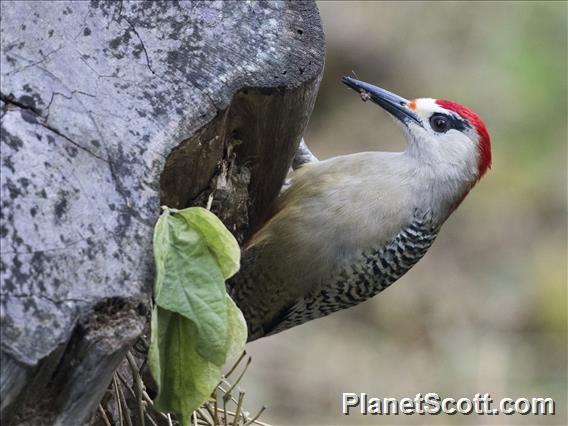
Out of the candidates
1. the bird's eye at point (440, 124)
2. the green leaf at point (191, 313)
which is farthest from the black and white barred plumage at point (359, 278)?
the green leaf at point (191, 313)

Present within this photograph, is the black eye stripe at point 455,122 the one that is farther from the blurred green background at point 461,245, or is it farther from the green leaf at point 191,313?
the blurred green background at point 461,245

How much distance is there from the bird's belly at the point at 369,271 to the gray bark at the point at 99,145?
97 centimetres

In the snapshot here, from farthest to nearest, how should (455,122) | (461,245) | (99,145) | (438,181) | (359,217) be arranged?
(461,245), (455,122), (438,181), (359,217), (99,145)

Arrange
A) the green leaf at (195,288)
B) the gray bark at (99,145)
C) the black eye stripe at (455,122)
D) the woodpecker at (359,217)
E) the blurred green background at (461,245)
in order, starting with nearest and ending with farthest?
1. the gray bark at (99,145)
2. the green leaf at (195,288)
3. the woodpecker at (359,217)
4. the black eye stripe at (455,122)
5. the blurred green background at (461,245)

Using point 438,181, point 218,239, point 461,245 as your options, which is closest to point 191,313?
point 218,239

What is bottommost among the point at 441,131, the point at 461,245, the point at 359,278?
the point at 461,245

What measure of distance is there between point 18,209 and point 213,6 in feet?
2.37

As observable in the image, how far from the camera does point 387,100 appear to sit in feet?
11.4

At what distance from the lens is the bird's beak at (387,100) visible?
3.42 m

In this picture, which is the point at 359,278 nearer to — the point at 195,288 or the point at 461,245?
the point at 195,288

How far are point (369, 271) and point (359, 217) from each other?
21 cm

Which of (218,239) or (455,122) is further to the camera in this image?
(455,122)

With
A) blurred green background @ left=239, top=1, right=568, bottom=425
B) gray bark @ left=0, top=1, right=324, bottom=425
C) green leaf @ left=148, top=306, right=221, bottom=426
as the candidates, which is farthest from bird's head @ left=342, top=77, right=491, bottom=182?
blurred green background @ left=239, top=1, right=568, bottom=425

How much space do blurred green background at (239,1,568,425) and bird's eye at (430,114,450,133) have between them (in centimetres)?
281
